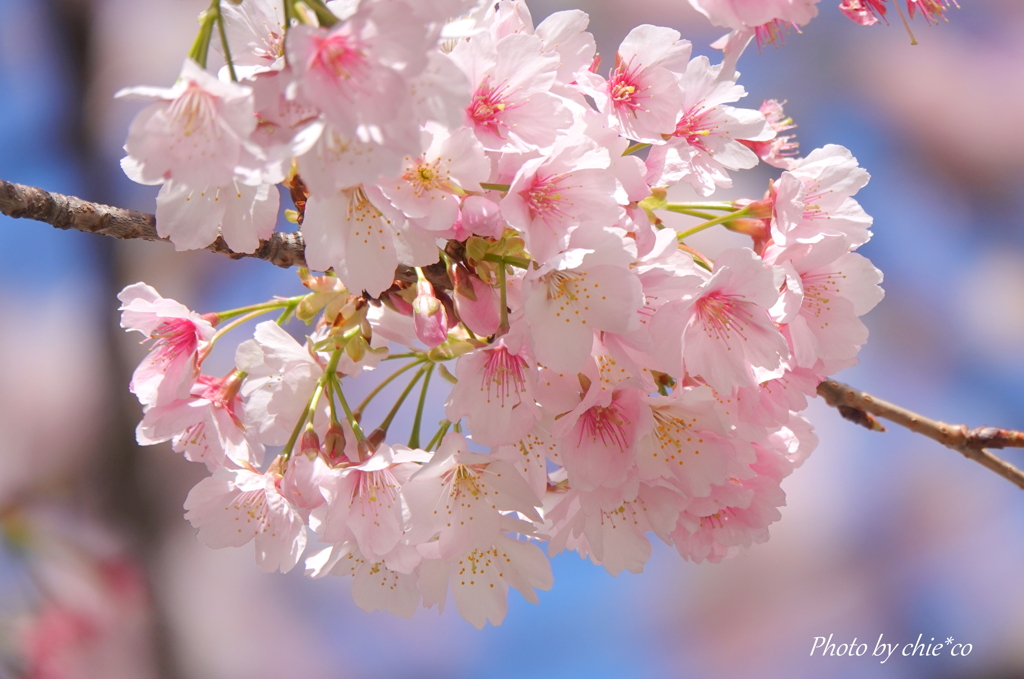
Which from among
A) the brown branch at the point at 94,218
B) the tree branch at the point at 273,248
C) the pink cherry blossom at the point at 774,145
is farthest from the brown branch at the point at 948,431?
the brown branch at the point at 94,218

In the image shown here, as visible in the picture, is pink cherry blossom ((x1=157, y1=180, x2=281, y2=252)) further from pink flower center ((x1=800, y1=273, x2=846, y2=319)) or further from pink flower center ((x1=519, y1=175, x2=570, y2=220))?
pink flower center ((x1=800, y1=273, x2=846, y2=319))

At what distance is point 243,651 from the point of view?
2.41 meters

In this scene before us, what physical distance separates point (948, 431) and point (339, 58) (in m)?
0.77

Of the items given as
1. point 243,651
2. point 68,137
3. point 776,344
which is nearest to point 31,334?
point 68,137

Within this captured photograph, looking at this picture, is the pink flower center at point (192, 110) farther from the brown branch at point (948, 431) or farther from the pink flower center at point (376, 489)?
the brown branch at point (948, 431)

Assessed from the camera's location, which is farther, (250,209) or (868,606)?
(868,606)

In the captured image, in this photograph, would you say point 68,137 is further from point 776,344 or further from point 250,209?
point 776,344

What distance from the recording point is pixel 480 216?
1.43ft

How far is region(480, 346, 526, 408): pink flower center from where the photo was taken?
48 cm

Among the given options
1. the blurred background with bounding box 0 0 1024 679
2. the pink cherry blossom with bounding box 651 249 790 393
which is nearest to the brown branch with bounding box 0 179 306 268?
the pink cherry blossom with bounding box 651 249 790 393

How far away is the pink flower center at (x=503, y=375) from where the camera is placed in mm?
476

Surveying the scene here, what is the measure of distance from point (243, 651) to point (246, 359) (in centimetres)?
228

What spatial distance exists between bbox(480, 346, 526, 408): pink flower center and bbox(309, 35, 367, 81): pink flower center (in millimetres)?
214

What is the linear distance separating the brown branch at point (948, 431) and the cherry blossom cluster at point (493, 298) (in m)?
0.15
